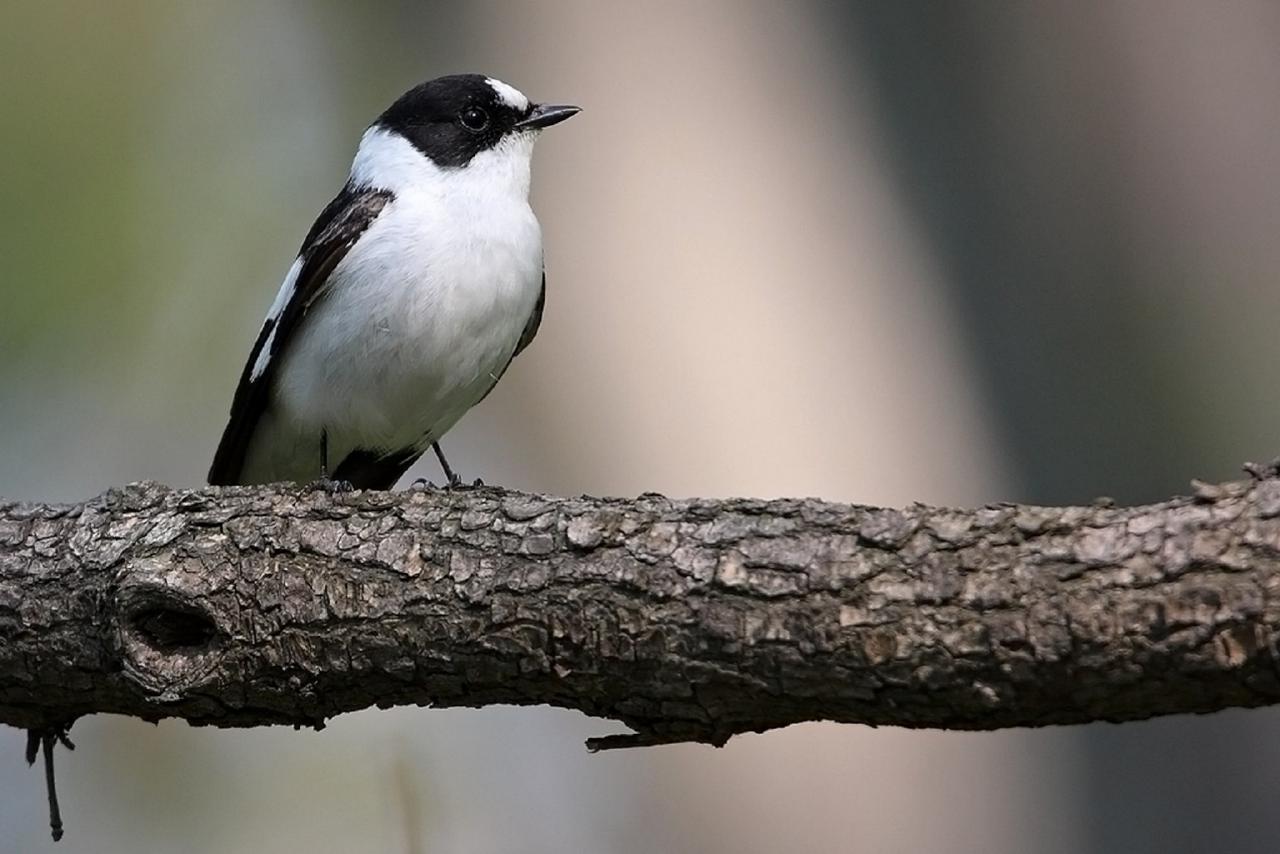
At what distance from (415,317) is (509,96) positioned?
Result: 1.00m

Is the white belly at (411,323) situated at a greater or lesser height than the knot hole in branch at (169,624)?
greater

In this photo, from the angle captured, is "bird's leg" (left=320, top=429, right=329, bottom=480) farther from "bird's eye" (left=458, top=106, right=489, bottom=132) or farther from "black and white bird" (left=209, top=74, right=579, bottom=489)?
"bird's eye" (left=458, top=106, right=489, bottom=132)

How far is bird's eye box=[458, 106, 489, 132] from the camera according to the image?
15.9 feet

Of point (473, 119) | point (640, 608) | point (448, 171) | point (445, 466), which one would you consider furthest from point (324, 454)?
point (640, 608)

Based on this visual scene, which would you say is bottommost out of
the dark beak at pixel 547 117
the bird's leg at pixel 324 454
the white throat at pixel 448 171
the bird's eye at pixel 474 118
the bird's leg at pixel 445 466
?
the bird's leg at pixel 324 454

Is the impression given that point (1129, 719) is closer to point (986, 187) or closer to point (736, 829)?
point (736, 829)

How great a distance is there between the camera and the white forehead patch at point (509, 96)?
4.85m

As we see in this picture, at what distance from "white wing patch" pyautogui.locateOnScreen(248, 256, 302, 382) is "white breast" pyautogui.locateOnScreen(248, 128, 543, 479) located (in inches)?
2.8

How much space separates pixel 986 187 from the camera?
5234mm

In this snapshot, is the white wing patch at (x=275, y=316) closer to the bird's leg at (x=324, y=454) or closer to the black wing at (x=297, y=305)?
the black wing at (x=297, y=305)

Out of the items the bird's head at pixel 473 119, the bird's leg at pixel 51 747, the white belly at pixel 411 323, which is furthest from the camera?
the bird's head at pixel 473 119

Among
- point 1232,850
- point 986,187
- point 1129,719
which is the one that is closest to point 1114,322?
point 986,187

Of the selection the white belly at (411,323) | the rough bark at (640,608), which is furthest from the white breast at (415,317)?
the rough bark at (640,608)

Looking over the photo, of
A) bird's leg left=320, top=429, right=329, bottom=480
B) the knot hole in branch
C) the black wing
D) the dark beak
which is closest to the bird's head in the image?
the dark beak
